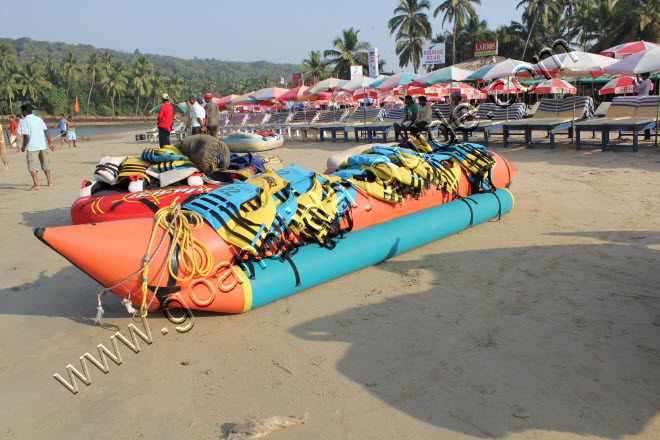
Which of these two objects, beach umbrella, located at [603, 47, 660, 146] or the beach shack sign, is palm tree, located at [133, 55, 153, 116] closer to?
the beach shack sign

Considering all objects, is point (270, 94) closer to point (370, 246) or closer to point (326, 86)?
point (326, 86)

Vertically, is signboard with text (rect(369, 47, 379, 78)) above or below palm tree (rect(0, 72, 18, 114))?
below

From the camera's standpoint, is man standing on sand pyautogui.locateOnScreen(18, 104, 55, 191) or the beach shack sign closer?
man standing on sand pyautogui.locateOnScreen(18, 104, 55, 191)

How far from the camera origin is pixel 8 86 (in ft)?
174

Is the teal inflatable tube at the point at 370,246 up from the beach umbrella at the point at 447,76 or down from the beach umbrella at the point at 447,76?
down

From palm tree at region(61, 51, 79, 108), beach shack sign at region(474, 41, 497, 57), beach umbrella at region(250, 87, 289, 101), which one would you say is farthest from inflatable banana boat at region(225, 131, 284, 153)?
palm tree at region(61, 51, 79, 108)

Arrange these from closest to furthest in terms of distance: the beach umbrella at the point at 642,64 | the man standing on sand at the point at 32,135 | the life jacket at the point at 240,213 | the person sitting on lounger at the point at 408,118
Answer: the life jacket at the point at 240,213 → the man standing on sand at the point at 32,135 → the beach umbrella at the point at 642,64 → the person sitting on lounger at the point at 408,118

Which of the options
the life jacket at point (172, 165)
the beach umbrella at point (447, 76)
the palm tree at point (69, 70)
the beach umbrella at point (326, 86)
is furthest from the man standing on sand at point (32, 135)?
the palm tree at point (69, 70)

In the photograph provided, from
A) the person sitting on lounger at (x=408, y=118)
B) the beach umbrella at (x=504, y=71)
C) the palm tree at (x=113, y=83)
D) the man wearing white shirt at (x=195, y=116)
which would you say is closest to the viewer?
the man wearing white shirt at (x=195, y=116)

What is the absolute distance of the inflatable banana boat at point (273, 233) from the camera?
2.77 metres

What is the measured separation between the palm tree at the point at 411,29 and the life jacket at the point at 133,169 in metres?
37.9

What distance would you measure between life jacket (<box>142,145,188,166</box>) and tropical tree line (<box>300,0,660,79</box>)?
2931cm

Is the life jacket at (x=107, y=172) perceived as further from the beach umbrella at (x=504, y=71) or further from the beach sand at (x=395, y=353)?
the beach umbrella at (x=504, y=71)

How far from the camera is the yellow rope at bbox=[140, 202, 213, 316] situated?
9.27ft
